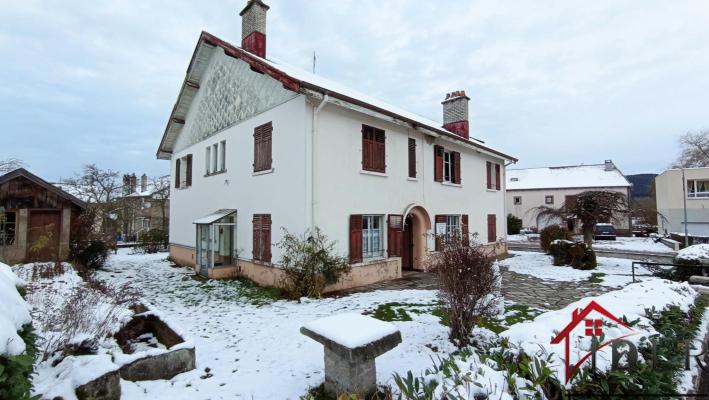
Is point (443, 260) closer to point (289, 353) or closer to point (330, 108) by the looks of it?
point (289, 353)

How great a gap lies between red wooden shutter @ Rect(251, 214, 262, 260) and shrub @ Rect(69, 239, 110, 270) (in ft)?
23.3

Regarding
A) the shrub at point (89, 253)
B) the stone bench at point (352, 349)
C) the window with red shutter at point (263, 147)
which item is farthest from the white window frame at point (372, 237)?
the shrub at point (89, 253)

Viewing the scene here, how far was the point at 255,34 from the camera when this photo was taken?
41.7 feet

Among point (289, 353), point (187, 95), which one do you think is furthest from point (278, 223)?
point (187, 95)

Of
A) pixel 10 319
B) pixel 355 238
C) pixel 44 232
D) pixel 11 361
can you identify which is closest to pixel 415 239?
pixel 355 238

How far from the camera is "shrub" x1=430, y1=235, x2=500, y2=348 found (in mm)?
5387

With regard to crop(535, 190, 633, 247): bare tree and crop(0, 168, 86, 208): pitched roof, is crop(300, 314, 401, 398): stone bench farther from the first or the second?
crop(535, 190, 633, 247): bare tree

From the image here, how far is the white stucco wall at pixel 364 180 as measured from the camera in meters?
9.99

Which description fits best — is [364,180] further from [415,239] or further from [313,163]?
[415,239]

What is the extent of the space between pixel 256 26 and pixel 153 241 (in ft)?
49.1

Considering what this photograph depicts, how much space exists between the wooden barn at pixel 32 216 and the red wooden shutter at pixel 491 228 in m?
17.7

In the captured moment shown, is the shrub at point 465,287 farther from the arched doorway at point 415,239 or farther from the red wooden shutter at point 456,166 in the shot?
the red wooden shutter at point 456,166

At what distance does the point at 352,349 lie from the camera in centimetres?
361

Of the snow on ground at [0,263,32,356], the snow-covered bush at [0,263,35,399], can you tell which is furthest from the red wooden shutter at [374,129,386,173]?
the snow-covered bush at [0,263,35,399]
